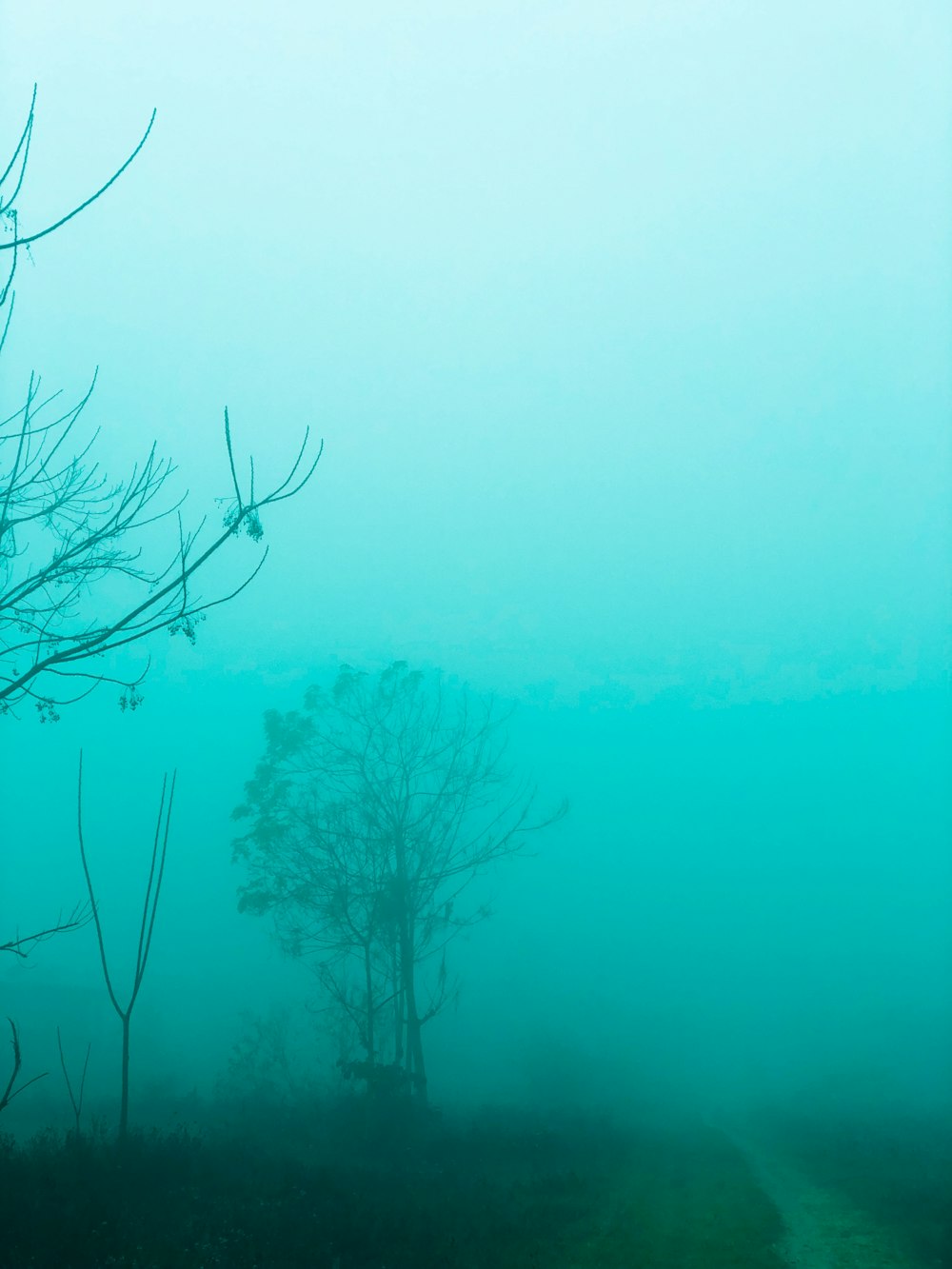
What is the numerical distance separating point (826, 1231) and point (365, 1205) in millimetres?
6315

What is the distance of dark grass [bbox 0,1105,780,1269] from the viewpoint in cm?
918

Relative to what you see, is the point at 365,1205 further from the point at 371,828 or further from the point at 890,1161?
the point at 371,828

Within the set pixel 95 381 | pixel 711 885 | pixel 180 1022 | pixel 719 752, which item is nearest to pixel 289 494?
pixel 95 381

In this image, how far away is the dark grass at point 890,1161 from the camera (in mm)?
11609

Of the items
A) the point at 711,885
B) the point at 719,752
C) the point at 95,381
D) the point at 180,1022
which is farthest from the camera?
the point at 719,752

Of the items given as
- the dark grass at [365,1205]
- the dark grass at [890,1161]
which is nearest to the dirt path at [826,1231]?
the dark grass at [890,1161]

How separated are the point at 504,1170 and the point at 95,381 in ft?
48.9

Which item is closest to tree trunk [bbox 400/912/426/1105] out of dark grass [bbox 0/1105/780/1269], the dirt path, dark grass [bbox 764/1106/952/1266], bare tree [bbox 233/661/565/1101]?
bare tree [bbox 233/661/565/1101]

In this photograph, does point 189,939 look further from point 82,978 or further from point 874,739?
point 874,739

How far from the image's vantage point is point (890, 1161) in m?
16.0

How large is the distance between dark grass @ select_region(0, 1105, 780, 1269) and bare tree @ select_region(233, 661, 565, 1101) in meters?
4.76

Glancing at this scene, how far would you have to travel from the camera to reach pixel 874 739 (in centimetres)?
8162

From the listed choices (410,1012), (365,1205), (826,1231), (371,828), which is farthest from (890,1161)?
(371,828)

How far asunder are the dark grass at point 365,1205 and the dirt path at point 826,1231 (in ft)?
1.13
